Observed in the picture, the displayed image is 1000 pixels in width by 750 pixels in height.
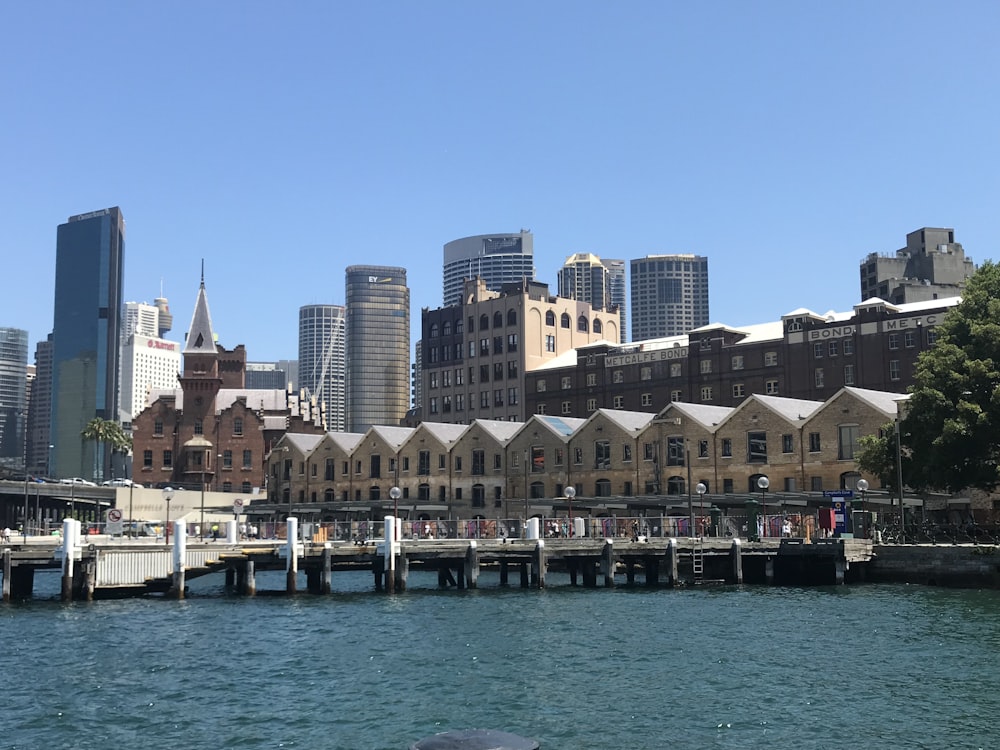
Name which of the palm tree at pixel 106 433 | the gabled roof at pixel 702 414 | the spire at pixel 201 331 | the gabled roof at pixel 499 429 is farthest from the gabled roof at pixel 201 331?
the gabled roof at pixel 702 414

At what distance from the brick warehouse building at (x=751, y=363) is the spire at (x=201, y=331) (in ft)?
141

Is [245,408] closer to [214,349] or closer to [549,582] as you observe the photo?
[214,349]

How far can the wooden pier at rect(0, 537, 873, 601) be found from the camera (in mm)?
63375

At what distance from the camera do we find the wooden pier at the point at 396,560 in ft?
208

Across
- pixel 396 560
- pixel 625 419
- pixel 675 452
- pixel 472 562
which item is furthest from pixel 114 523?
pixel 625 419

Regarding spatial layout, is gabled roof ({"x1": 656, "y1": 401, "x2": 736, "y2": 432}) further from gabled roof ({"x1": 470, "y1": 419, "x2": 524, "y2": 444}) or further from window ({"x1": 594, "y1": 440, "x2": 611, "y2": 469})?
gabled roof ({"x1": 470, "y1": 419, "x2": 524, "y2": 444})

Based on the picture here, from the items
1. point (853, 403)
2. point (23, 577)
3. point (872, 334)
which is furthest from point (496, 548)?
point (872, 334)

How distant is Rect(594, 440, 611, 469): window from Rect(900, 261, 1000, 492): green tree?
109ft

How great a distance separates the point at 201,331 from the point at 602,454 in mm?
75936

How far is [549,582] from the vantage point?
265ft

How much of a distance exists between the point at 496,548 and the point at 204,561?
16.4 metres

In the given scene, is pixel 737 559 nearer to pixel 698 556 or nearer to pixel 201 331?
pixel 698 556

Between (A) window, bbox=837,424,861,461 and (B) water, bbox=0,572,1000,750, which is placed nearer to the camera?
(B) water, bbox=0,572,1000,750

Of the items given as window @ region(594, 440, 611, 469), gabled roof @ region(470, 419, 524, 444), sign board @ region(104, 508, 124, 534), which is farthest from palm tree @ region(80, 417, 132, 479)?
sign board @ region(104, 508, 124, 534)
